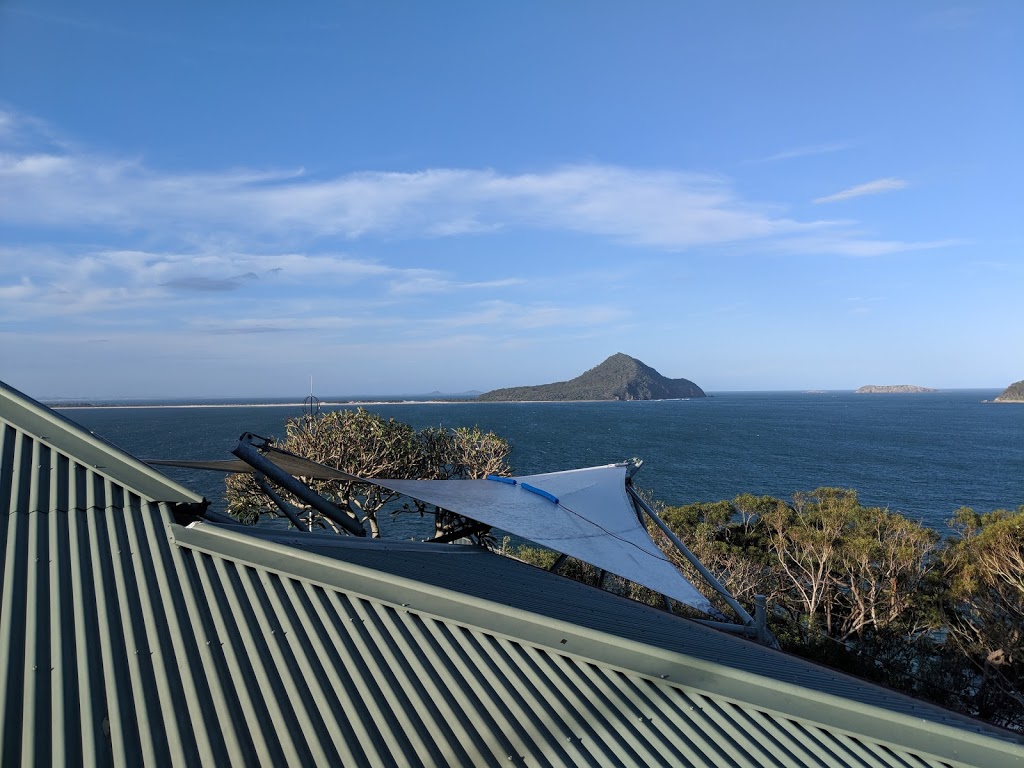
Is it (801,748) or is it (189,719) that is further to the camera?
(801,748)

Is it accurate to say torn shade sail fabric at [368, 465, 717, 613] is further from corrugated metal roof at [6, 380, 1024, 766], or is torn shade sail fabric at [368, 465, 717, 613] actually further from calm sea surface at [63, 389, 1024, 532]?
calm sea surface at [63, 389, 1024, 532]

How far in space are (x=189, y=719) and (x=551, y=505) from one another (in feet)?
23.6

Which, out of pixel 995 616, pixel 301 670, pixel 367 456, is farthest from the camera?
pixel 367 456

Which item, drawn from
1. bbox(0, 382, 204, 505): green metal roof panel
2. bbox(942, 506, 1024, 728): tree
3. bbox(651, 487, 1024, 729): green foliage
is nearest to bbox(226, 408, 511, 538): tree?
bbox(651, 487, 1024, 729): green foliage

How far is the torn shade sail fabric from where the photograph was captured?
7488 mm

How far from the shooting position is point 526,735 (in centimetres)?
334

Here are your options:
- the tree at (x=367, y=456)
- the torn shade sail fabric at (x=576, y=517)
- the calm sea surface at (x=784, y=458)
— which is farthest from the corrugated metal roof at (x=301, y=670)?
the calm sea surface at (x=784, y=458)

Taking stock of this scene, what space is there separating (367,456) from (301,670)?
17.8m

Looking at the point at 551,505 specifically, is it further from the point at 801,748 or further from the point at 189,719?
the point at 189,719

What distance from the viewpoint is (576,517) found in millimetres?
9391

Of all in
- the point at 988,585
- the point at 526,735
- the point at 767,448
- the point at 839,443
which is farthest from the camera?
the point at 839,443

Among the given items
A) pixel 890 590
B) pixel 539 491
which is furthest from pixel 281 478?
pixel 890 590

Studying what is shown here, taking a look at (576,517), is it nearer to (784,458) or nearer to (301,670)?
(301,670)

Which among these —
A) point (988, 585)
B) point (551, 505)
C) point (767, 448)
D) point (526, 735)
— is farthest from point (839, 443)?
point (526, 735)
